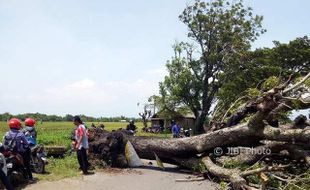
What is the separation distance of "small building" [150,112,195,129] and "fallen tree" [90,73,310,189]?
38.6 m

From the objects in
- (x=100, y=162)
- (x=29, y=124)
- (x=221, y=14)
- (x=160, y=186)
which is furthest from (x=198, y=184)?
(x=221, y=14)

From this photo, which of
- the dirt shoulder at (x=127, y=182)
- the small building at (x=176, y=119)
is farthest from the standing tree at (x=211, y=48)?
the dirt shoulder at (x=127, y=182)

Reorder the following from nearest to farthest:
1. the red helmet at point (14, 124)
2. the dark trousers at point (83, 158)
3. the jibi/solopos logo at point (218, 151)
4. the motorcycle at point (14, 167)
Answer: the motorcycle at point (14, 167) → the red helmet at point (14, 124) → the dark trousers at point (83, 158) → the jibi/solopos logo at point (218, 151)

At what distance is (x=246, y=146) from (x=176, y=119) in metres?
42.3

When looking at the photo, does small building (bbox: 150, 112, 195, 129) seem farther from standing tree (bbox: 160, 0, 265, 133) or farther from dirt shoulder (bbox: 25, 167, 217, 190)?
dirt shoulder (bbox: 25, 167, 217, 190)

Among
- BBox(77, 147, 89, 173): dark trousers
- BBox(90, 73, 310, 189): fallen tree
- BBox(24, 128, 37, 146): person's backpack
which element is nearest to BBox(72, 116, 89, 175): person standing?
BBox(77, 147, 89, 173): dark trousers

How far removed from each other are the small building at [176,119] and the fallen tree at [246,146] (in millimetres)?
38625

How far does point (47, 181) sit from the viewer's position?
469 inches

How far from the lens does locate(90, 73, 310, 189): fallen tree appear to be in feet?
37.4

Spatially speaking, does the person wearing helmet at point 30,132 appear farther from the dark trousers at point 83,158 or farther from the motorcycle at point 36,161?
the dark trousers at point 83,158

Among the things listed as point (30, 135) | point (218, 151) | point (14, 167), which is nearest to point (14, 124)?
point (14, 167)

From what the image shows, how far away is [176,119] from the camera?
55.8 m

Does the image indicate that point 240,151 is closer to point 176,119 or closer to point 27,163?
point 27,163

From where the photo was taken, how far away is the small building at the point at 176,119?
5472 cm
